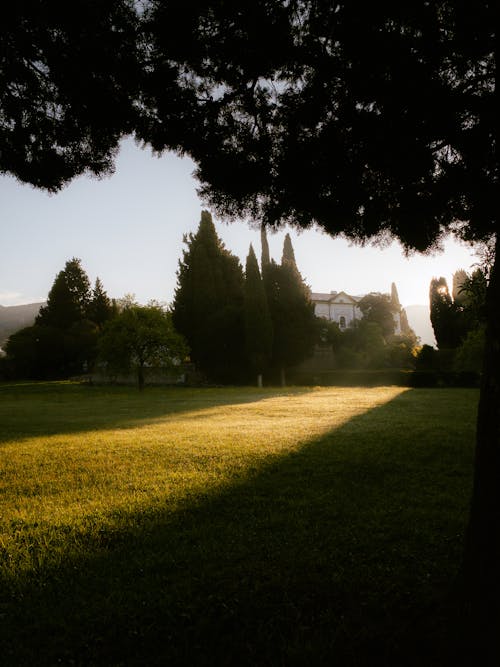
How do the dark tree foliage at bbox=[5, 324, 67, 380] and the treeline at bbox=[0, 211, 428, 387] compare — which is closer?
the treeline at bbox=[0, 211, 428, 387]

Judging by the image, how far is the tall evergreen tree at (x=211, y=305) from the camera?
37.9 metres

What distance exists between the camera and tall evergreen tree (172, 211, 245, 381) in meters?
37.9

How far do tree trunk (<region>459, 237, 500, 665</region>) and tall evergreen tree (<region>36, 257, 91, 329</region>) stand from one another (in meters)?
62.4

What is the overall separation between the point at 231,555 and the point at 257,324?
32894 millimetres

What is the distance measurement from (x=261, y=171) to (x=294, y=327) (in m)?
34.3

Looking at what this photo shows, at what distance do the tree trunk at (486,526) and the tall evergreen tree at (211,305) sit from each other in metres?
35.5

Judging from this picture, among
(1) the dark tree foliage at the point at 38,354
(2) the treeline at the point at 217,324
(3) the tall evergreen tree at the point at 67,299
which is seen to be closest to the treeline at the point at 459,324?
(2) the treeline at the point at 217,324

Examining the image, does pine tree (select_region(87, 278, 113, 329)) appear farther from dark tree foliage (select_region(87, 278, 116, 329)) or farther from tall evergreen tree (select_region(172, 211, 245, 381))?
tall evergreen tree (select_region(172, 211, 245, 381))

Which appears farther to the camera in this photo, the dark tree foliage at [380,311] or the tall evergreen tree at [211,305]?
the dark tree foliage at [380,311]

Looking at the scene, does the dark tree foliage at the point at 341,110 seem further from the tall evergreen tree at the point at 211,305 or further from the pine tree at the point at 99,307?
the pine tree at the point at 99,307

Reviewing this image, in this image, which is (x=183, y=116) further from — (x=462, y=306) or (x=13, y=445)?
(x=13, y=445)

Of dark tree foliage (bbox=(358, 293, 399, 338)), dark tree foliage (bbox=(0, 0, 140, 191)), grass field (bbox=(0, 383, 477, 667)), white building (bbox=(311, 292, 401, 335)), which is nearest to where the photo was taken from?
grass field (bbox=(0, 383, 477, 667))

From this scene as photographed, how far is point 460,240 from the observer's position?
4.33 metres

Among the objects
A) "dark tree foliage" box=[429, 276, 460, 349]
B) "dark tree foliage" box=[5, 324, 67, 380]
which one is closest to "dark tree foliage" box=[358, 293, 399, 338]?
"dark tree foliage" box=[429, 276, 460, 349]
